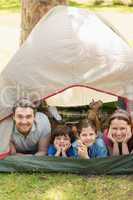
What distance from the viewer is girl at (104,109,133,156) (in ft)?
13.9

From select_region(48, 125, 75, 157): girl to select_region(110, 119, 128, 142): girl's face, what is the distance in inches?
15.8

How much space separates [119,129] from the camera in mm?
4238

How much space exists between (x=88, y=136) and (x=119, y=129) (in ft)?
0.89

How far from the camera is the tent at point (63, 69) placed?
431 cm

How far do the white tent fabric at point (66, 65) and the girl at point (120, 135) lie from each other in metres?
0.23

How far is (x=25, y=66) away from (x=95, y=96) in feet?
4.82

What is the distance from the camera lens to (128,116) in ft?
14.4

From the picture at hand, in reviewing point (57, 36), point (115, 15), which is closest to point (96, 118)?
point (57, 36)

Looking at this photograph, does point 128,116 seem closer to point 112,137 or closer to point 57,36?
point 112,137

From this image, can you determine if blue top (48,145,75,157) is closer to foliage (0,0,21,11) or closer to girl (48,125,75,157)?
girl (48,125,75,157)

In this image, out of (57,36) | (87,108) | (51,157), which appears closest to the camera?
(51,157)

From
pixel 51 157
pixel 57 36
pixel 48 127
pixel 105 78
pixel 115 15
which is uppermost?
pixel 115 15

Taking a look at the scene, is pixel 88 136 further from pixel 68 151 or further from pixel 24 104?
pixel 24 104

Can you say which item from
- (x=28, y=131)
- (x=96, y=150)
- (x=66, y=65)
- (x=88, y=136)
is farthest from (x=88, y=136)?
(x=66, y=65)
